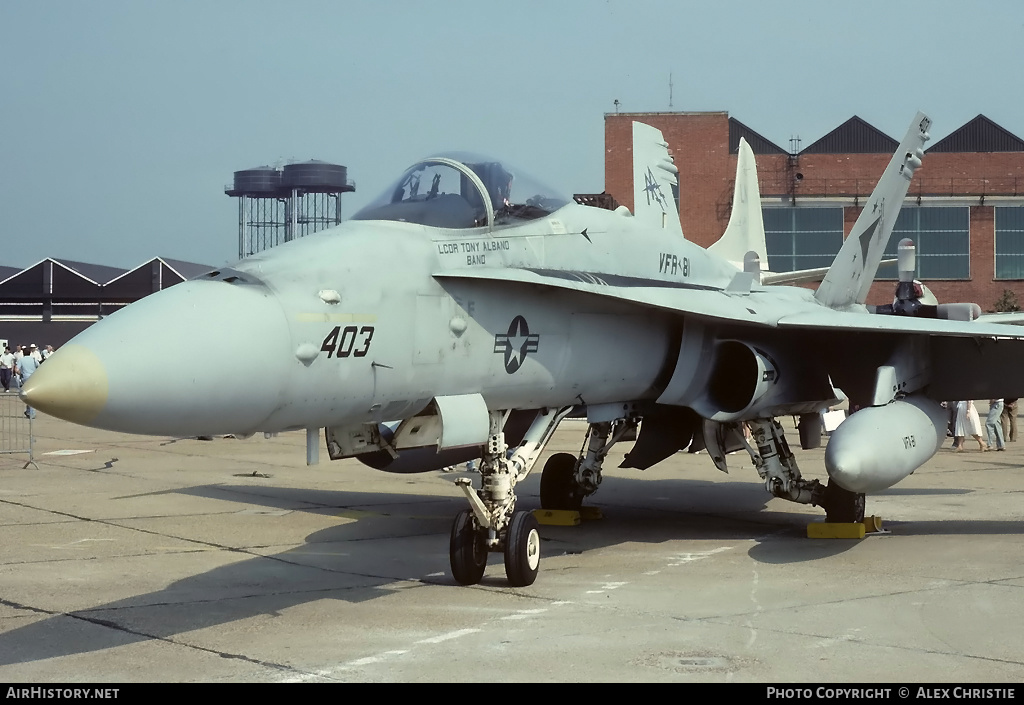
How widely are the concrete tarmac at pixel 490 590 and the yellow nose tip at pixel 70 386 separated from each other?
56.9 inches

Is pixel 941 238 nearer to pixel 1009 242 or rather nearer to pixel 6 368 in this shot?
pixel 1009 242

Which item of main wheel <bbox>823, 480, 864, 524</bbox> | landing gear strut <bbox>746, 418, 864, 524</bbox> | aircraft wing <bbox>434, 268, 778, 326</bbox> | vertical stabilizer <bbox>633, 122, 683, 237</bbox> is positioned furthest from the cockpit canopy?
vertical stabilizer <bbox>633, 122, 683, 237</bbox>

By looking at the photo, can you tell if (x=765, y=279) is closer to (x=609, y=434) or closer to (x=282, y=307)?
(x=609, y=434)

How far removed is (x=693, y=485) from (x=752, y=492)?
3.19ft

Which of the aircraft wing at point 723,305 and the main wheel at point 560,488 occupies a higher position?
the aircraft wing at point 723,305

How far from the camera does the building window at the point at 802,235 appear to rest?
54250mm

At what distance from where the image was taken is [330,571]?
9.09 meters

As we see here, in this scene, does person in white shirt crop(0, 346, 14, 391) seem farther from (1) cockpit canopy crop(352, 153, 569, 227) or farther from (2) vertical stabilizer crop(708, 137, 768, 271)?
(1) cockpit canopy crop(352, 153, 569, 227)

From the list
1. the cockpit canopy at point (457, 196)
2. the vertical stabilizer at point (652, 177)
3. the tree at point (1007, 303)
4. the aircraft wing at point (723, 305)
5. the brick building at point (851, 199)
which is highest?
the brick building at point (851, 199)

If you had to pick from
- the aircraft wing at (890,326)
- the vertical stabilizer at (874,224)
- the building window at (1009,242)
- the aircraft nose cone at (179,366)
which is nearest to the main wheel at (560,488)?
the aircraft wing at (890,326)

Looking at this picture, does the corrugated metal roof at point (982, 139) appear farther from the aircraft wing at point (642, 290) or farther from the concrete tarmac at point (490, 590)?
the aircraft wing at point (642, 290)

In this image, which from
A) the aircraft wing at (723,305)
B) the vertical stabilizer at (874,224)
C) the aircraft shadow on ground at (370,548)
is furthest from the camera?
the vertical stabilizer at (874,224)

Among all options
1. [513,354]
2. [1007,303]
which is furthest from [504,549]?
[1007,303]
